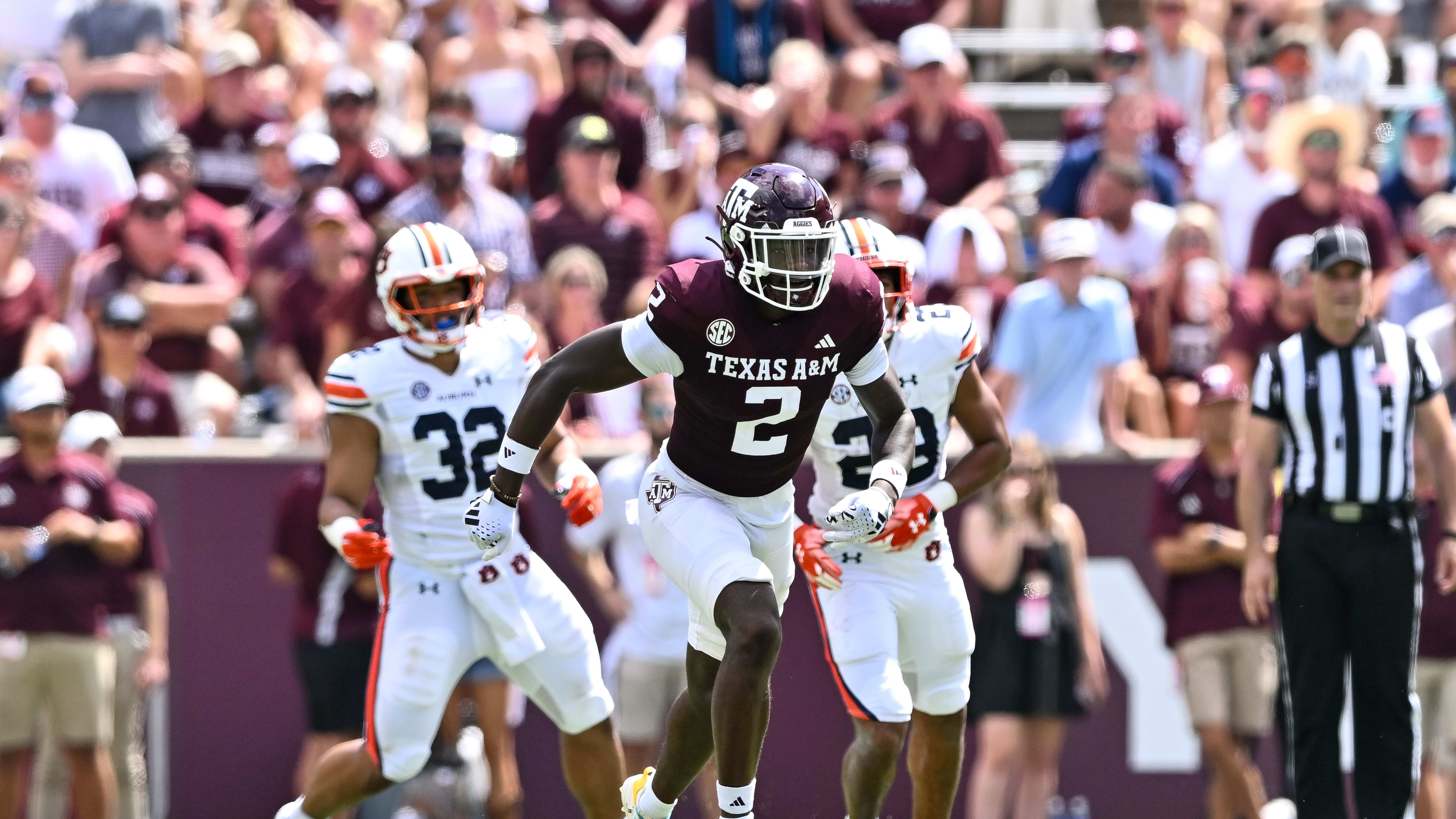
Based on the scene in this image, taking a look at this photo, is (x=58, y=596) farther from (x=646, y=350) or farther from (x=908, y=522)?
(x=908, y=522)

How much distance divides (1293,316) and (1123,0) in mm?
4928

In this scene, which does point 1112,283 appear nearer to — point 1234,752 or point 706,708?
point 1234,752

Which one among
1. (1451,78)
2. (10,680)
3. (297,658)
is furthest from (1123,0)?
(10,680)

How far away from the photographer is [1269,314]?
1037 cm

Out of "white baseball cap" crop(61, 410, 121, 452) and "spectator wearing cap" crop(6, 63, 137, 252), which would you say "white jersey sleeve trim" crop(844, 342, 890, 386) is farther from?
"spectator wearing cap" crop(6, 63, 137, 252)

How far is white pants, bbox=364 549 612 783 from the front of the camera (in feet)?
21.7

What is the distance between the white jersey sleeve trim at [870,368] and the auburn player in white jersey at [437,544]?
115 cm

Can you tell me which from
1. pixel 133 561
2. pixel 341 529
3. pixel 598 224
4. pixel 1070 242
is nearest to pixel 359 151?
pixel 598 224

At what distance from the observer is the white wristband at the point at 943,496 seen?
657 cm

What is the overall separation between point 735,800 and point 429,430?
1.80 meters

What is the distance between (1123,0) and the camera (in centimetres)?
1443

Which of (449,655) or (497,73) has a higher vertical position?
(497,73)

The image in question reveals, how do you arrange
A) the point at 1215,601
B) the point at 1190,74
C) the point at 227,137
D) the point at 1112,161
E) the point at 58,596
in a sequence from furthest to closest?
1. the point at 1190,74
2. the point at 227,137
3. the point at 1112,161
4. the point at 1215,601
5. the point at 58,596

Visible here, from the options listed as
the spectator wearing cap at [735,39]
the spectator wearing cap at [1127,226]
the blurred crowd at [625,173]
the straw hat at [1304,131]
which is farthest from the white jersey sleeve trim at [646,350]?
the straw hat at [1304,131]
